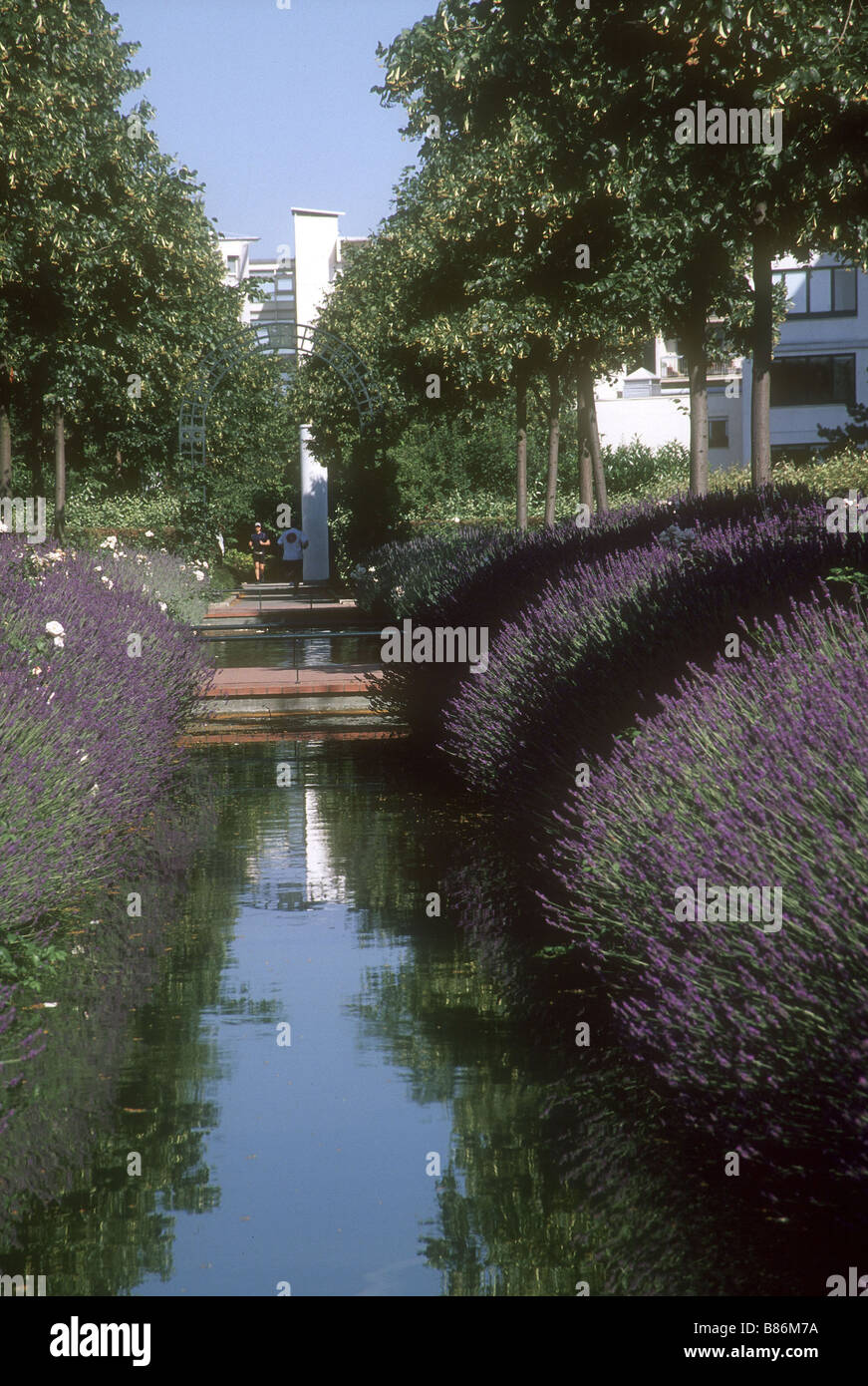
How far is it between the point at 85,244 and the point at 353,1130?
2638 centimetres

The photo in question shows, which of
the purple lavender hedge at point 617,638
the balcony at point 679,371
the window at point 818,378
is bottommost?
the purple lavender hedge at point 617,638

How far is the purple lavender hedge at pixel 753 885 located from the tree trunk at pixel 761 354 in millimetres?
10548

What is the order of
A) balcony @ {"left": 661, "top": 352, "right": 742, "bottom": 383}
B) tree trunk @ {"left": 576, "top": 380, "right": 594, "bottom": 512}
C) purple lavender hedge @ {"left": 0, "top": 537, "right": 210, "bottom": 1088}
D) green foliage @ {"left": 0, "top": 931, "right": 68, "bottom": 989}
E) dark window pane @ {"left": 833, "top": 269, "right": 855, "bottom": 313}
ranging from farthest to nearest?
balcony @ {"left": 661, "top": 352, "right": 742, "bottom": 383}
dark window pane @ {"left": 833, "top": 269, "right": 855, "bottom": 313}
tree trunk @ {"left": 576, "top": 380, "right": 594, "bottom": 512}
purple lavender hedge @ {"left": 0, "top": 537, "right": 210, "bottom": 1088}
green foliage @ {"left": 0, "top": 931, "right": 68, "bottom": 989}

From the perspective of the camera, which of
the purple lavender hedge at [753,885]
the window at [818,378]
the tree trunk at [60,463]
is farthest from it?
the window at [818,378]

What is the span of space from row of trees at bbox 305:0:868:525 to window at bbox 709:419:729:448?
135ft

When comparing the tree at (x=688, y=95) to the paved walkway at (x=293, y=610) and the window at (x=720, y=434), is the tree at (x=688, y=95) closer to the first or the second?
the paved walkway at (x=293, y=610)

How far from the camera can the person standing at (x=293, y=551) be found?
50.0m

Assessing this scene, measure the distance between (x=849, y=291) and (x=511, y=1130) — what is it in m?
62.5

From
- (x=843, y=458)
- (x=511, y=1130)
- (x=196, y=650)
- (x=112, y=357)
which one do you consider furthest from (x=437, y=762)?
(x=843, y=458)

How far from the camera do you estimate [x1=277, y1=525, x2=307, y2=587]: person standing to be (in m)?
50.0

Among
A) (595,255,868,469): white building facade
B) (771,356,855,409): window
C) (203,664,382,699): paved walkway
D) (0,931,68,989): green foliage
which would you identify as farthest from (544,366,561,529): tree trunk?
(771,356,855,409): window

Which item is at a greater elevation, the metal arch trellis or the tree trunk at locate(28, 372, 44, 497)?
the metal arch trellis

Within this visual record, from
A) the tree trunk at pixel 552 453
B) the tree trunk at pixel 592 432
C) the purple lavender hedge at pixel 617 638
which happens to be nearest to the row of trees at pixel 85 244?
the tree trunk at pixel 552 453

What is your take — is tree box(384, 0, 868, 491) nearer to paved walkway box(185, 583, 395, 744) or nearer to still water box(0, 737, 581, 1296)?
paved walkway box(185, 583, 395, 744)
